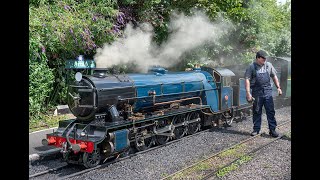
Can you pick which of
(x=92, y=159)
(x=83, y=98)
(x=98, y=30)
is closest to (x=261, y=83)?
(x=83, y=98)

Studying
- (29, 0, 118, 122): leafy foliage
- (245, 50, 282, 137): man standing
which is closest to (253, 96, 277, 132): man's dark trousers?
(245, 50, 282, 137): man standing

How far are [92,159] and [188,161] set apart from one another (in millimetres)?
1981

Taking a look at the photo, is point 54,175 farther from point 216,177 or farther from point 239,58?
point 239,58

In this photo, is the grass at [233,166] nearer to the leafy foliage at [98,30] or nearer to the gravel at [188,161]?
the gravel at [188,161]

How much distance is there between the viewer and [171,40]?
1506 cm

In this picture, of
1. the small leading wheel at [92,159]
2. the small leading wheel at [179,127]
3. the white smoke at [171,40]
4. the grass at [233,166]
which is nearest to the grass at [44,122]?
the white smoke at [171,40]

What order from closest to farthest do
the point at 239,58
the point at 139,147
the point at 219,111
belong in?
the point at 139,147
the point at 219,111
the point at 239,58

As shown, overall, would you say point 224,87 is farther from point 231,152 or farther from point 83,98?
point 83,98

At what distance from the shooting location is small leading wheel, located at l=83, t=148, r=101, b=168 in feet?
21.6

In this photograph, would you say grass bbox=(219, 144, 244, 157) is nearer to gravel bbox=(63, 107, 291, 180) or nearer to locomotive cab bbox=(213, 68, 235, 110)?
gravel bbox=(63, 107, 291, 180)

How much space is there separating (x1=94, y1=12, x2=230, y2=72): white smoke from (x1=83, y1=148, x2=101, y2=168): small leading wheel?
5.83m

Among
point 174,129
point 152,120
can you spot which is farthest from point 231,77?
point 152,120
